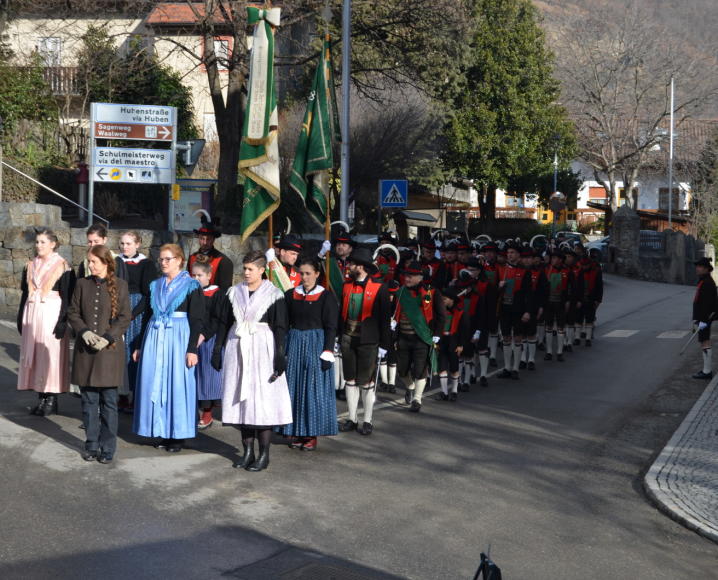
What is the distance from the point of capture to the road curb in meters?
7.40

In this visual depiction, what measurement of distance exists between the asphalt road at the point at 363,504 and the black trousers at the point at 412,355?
0.53 metres

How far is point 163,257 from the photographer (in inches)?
336

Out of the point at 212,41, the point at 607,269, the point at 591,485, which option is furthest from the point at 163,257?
the point at 607,269

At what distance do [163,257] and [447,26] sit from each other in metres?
15.4

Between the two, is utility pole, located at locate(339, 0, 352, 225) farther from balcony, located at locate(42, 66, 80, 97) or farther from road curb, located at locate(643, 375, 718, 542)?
balcony, located at locate(42, 66, 80, 97)

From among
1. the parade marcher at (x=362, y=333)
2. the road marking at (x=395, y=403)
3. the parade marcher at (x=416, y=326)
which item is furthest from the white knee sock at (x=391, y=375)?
the parade marcher at (x=362, y=333)

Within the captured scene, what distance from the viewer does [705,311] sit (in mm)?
14805

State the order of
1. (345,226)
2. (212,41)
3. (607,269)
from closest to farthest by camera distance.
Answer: (345,226) < (212,41) < (607,269)

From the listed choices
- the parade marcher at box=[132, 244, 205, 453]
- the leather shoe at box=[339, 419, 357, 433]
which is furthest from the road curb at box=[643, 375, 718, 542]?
the parade marcher at box=[132, 244, 205, 453]

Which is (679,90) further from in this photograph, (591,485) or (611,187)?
(591,485)

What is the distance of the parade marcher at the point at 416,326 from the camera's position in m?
11.3

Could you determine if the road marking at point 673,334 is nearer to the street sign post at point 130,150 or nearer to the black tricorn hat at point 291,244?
the street sign post at point 130,150

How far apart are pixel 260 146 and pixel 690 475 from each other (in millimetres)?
6046

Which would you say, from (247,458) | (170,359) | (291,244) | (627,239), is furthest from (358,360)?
(627,239)
